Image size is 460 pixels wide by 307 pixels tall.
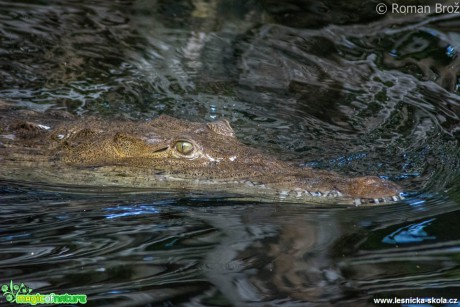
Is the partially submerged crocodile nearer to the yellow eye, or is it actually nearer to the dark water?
the yellow eye

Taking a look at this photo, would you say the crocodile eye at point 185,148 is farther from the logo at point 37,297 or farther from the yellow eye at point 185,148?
the logo at point 37,297

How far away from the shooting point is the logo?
3268 millimetres

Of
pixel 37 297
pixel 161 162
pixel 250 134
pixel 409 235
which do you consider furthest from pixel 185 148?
pixel 37 297

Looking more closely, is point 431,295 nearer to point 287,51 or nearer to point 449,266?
point 449,266

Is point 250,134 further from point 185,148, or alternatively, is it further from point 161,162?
point 161,162

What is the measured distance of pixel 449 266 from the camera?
3631 mm

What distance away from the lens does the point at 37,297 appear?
131 inches

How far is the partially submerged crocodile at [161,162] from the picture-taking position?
490 cm

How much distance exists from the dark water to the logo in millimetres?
64

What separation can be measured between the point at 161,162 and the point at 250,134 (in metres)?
1.54

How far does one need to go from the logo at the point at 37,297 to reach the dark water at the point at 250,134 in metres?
0.06

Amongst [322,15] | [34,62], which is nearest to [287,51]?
[322,15]

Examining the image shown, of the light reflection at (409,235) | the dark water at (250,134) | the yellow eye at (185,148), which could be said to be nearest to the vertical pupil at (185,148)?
the yellow eye at (185,148)

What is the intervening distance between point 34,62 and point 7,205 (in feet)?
12.8
